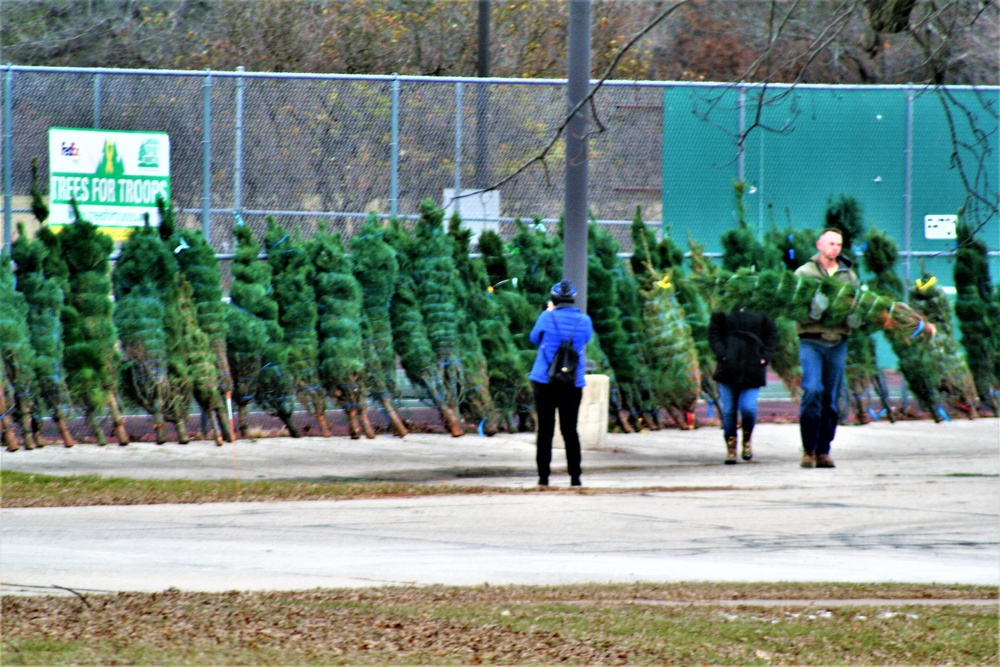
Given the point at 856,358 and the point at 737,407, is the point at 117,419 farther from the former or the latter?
the point at 856,358

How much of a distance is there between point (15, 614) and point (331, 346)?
21.9ft

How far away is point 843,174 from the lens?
1575cm

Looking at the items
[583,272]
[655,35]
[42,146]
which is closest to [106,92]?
[42,146]

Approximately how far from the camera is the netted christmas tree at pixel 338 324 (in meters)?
12.3

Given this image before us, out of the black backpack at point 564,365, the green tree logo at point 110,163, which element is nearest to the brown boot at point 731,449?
the black backpack at point 564,365

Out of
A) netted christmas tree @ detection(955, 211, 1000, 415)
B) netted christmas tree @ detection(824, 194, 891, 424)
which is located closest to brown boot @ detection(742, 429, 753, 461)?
netted christmas tree @ detection(824, 194, 891, 424)

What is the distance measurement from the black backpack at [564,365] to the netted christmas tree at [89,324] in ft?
13.4

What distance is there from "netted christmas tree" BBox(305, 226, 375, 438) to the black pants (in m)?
2.61

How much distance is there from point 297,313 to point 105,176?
2641mm

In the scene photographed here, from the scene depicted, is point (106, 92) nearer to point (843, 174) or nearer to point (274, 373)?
point (274, 373)

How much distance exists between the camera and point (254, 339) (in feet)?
39.4

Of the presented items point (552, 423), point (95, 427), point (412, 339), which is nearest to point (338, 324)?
point (412, 339)

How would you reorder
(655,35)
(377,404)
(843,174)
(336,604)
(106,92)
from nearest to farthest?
(336,604) → (377,404) → (106,92) → (843,174) → (655,35)

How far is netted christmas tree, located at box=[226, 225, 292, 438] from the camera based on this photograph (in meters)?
12.1
